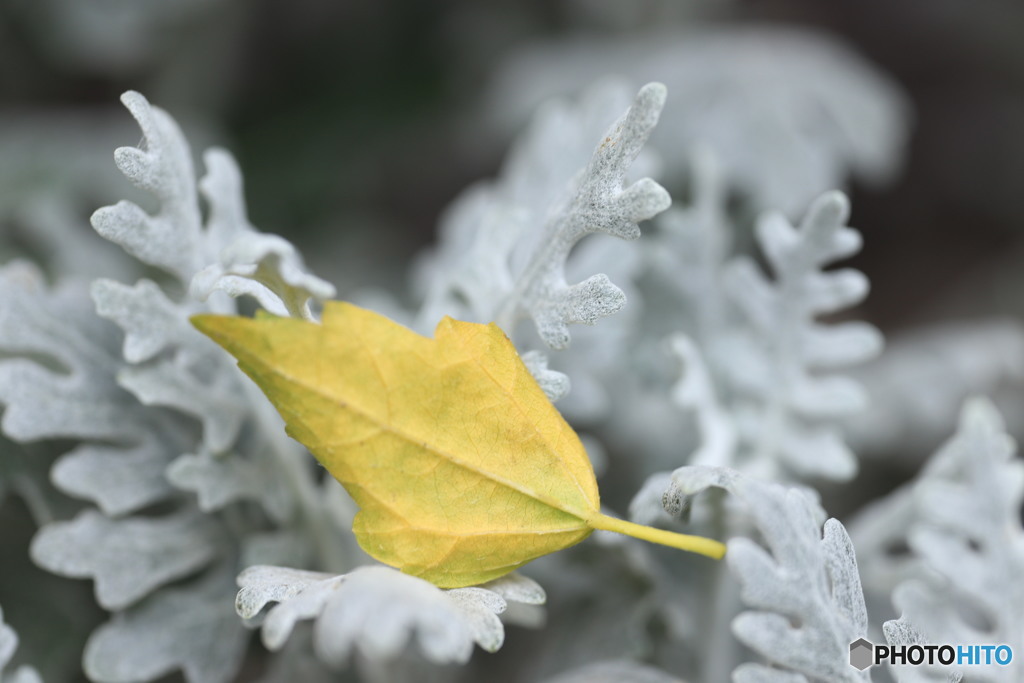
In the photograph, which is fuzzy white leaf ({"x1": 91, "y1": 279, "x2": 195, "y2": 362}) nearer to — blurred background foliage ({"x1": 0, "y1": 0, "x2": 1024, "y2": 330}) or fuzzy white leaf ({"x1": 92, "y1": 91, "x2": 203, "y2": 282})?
fuzzy white leaf ({"x1": 92, "y1": 91, "x2": 203, "y2": 282})

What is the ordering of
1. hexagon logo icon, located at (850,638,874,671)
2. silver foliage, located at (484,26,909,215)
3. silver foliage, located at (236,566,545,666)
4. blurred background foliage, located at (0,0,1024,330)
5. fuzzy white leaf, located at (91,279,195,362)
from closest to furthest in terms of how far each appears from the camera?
silver foliage, located at (236,566,545,666)
hexagon logo icon, located at (850,638,874,671)
fuzzy white leaf, located at (91,279,195,362)
silver foliage, located at (484,26,909,215)
blurred background foliage, located at (0,0,1024,330)

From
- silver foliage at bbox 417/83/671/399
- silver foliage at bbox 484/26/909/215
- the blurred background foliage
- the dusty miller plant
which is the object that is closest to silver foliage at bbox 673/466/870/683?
the dusty miller plant

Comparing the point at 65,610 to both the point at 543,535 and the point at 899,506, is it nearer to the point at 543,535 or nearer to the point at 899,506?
the point at 543,535

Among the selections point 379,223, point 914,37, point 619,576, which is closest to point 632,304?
point 619,576

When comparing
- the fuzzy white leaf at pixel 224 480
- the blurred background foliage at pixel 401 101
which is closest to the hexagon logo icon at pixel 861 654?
the fuzzy white leaf at pixel 224 480

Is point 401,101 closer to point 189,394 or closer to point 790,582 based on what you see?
point 189,394

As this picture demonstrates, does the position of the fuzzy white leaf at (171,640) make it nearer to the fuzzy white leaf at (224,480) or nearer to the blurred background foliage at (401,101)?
the fuzzy white leaf at (224,480)

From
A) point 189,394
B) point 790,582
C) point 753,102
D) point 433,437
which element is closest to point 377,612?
point 433,437
